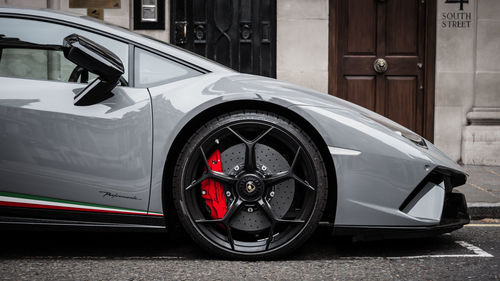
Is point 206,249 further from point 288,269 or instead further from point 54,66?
point 54,66

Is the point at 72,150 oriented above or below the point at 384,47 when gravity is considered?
below

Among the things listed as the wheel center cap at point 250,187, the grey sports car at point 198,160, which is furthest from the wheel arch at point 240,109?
the wheel center cap at point 250,187

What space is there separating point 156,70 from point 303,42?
5068 mm

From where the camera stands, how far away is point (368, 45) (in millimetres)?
8227

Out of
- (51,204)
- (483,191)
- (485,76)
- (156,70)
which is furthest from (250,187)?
(485,76)

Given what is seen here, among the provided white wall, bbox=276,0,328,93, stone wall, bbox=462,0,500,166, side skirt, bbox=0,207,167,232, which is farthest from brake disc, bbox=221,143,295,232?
stone wall, bbox=462,0,500,166

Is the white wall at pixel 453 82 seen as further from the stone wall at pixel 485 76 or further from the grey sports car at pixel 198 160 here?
the grey sports car at pixel 198 160

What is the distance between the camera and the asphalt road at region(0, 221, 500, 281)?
3053 mm

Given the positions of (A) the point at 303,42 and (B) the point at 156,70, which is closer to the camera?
(B) the point at 156,70

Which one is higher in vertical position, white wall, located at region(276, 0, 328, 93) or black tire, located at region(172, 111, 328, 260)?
white wall, located at region(276, 0, 328, 93)

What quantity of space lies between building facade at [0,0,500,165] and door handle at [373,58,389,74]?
0.01 metres

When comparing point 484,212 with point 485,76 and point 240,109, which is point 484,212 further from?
point 485,76

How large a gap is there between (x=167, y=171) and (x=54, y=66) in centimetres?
84

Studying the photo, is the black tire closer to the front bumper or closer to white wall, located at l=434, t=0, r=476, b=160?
the front bumper
